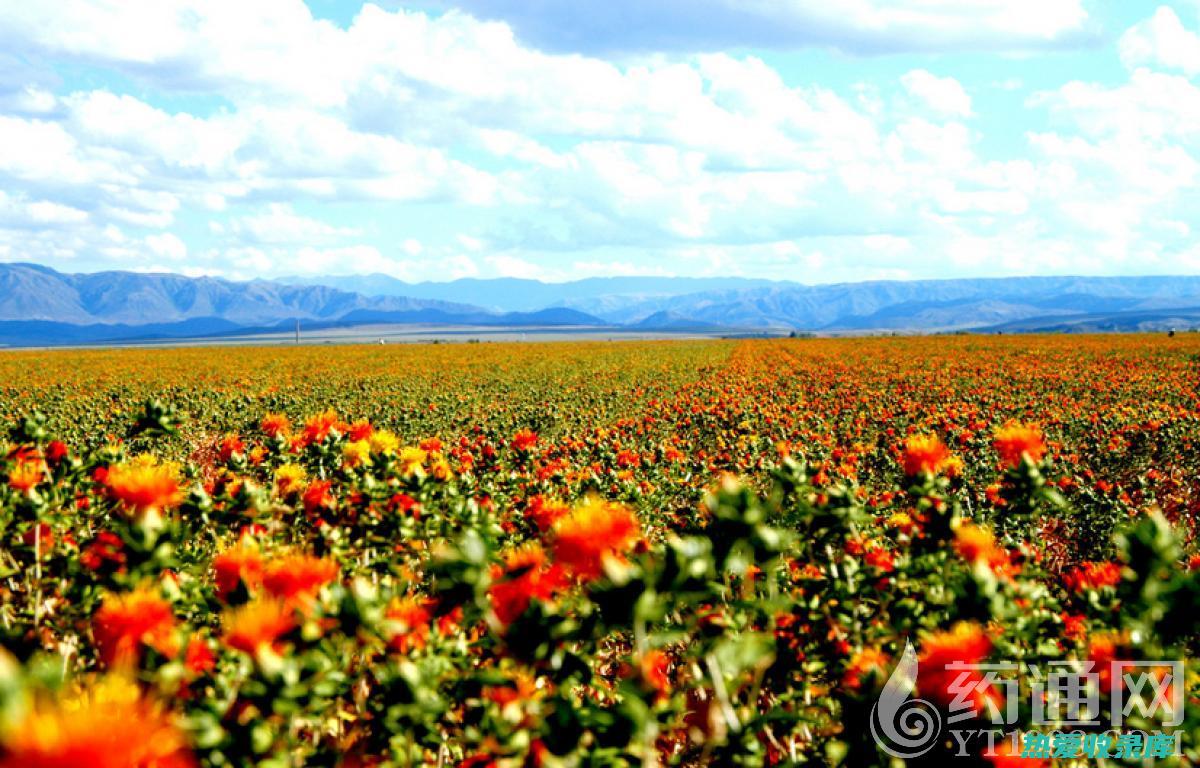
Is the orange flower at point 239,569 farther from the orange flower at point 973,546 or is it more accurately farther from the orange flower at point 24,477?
the orange flower at point 973,546

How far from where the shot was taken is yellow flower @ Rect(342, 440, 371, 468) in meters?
3.52

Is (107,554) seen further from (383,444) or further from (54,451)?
(54,451)

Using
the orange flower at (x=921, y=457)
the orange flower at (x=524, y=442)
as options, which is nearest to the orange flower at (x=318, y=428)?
the orange flower at (x=524, y=442)

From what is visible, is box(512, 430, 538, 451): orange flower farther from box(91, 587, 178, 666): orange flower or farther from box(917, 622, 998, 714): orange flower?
box(917, 622, 998, 714): orange flower

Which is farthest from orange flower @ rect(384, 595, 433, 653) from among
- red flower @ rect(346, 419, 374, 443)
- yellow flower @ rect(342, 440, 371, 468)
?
red flower @ rect(346, 419, 374, 443)

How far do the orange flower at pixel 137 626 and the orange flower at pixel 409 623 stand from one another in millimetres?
491

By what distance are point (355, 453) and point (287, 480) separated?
1.09 ft

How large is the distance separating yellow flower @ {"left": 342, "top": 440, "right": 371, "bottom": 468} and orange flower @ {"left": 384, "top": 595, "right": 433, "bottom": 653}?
1423mm

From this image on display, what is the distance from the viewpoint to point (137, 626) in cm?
173

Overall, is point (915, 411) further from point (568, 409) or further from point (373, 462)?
point (373, 462)

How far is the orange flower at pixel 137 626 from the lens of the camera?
66.4 inches

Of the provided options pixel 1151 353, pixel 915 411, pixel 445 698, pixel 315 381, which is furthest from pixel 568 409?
pixel 1151 353

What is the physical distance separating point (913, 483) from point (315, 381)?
29.9 m

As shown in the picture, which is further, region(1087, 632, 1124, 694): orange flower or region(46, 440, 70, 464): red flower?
region(46, 440, 70, 464): red flower
